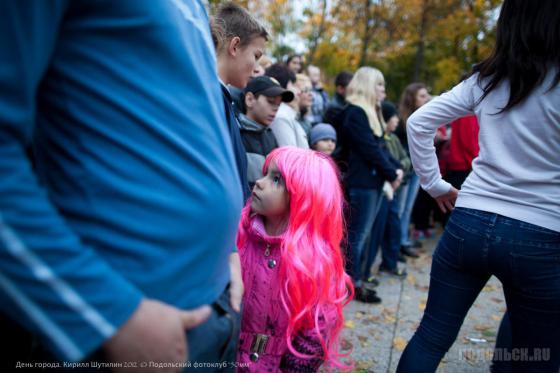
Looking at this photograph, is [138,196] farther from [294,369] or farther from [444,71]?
[444,71]

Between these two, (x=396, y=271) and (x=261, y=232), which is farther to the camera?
(x=396, y=271)

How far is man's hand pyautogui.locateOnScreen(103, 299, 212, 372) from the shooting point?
2.58ft

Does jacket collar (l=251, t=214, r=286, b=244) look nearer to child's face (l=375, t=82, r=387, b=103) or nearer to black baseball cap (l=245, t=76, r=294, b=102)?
black baseball cap (l=245, t=76, r=294, b=102)

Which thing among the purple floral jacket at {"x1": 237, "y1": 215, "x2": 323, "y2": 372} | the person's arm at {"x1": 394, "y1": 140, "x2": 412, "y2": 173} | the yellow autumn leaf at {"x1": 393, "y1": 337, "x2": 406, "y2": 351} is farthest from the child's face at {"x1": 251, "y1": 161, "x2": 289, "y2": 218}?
the person's arm at {"x1": 394, "y1": 140, "x2": 412, "y2": 173}

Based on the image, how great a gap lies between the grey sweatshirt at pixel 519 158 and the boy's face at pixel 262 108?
5.15 ft

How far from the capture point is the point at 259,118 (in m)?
3.25

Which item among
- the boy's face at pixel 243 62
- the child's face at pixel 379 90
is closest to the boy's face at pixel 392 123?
the child's face at pixel 379 90

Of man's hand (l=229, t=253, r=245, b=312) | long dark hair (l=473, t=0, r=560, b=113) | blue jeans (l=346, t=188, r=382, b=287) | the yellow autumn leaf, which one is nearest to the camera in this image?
man's hand (l=229, t=253, r=245, b=312)

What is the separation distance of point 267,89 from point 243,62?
39.5 inches

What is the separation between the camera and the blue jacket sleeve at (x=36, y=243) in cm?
70

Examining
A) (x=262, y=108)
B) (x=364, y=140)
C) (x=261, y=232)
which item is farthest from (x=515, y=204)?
(x=364, y=140)

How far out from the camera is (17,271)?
0.70 m

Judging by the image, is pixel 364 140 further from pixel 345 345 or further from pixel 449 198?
pixel 449 198

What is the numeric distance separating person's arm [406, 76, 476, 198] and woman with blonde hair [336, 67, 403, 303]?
6.24 ft
